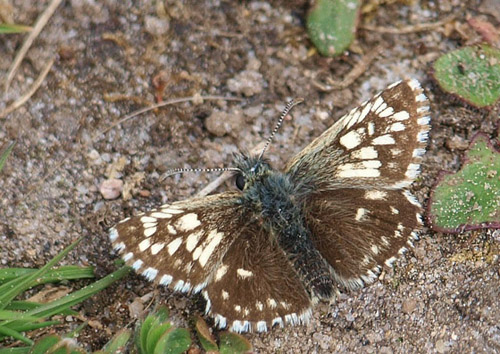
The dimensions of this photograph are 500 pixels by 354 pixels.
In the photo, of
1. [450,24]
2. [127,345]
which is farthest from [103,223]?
[450,24]

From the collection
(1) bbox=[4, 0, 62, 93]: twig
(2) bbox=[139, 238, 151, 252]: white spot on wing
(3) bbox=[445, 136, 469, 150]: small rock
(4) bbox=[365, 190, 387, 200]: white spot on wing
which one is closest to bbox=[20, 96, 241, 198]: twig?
(1) bbox=[4, 0, 62, 93]: twig

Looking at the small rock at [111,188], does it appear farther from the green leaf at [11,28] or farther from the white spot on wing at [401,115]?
the white spot on wing at [401,115]

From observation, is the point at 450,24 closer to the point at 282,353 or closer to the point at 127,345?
the point at 282,353

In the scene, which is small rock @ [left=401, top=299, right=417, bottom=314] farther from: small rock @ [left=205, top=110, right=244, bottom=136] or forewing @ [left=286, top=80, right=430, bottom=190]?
small rock @ [left=205, top=110, right=244, bottom=136]

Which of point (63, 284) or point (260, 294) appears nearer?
point (260, 294)

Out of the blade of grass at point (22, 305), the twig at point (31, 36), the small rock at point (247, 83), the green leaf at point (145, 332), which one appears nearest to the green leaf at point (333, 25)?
the small rock at point (247, 83)

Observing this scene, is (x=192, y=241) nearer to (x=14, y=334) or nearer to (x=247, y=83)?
(x=14, y=334)
